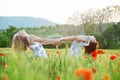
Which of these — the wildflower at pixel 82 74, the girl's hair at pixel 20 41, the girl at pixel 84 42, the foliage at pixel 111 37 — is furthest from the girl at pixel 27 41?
the wildflower at pixel 82 74

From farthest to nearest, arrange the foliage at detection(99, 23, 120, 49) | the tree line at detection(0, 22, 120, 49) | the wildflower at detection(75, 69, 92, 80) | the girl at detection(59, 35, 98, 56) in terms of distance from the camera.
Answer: the foliage at detection(99, 23, 120, 49), the tree line at detection(0, 22, 120, 49), the girl at detection(59, 35, 98, 56), the wildflower at detection(75, 69, 92, 80)

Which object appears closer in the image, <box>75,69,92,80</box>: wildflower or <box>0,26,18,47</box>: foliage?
<box>75,69,92,80</box>: wildflower

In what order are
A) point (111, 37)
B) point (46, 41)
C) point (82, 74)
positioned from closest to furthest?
point (82, 74) < point (46, 41) < point (111, 37)

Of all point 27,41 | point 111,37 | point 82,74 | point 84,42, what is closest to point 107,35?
point 111,37

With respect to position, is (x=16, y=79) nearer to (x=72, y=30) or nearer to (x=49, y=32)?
(x=49, y=32)

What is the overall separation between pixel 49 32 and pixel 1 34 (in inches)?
11.6

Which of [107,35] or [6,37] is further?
[107,35]

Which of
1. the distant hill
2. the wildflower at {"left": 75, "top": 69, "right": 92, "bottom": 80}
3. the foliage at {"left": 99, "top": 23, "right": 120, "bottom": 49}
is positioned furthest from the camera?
the foliage at {"left": 99, "top": 23, "right": 120, "bottom": 49}

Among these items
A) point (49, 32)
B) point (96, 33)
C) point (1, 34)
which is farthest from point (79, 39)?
point (96, 33)

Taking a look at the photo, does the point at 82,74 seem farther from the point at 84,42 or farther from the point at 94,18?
the point at 94,18

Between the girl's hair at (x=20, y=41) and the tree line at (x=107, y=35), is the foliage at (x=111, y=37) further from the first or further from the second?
the girl's hair at (x=20, y=41)

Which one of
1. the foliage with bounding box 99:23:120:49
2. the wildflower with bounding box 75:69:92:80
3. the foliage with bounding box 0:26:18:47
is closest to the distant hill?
the foliage with bounding box 0:26:18:47

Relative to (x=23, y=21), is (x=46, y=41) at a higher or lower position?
lower

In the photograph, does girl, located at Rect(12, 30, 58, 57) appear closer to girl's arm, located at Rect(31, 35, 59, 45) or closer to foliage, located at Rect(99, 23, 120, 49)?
girl's arm, located at Rect(31, 35, 59, 45)
